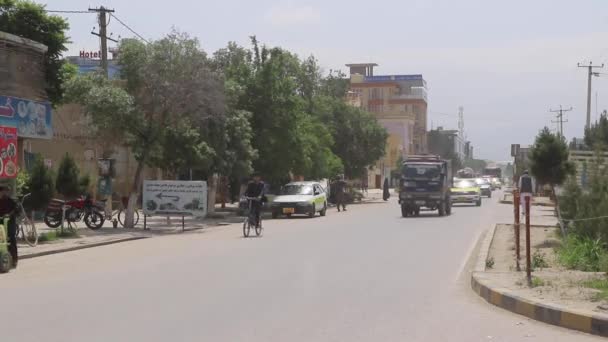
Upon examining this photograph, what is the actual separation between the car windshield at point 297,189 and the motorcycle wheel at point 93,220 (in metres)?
12.2

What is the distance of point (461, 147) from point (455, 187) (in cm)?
14747

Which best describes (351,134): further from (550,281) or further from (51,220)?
(550,281)

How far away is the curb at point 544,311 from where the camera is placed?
8797 millimetres

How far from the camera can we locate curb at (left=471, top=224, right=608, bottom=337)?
8797mm

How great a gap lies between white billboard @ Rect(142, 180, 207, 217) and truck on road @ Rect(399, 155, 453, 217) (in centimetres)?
1203

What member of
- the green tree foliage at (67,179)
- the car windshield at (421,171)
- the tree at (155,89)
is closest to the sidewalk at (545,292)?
the tree at (155,89)

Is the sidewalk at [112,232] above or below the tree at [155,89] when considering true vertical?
below

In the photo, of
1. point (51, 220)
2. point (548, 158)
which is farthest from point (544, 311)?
point (548, 158)

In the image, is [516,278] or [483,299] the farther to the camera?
[516,278]

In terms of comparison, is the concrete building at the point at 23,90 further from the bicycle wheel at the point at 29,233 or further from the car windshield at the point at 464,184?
the car windshield at the point at 464,184

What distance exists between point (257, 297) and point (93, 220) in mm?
15997

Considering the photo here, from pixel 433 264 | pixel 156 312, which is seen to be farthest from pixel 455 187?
pixel 156 312

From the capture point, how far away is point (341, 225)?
93.2 feet

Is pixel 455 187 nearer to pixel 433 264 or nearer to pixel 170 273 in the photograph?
pixel 433 264
